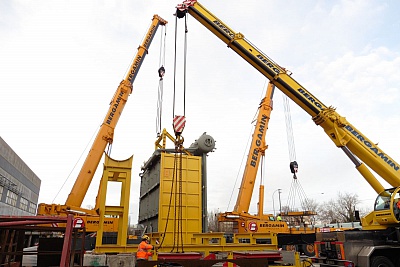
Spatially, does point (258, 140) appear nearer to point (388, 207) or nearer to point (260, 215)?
point (260, 215)

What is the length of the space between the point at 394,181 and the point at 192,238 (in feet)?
24.5

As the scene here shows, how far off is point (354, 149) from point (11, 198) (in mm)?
53323

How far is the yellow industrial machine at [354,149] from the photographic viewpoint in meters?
8.95

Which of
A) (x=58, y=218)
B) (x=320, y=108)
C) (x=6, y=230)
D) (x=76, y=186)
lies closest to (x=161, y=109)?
(x=76, y=186)

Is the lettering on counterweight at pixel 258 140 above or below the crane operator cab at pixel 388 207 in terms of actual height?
above

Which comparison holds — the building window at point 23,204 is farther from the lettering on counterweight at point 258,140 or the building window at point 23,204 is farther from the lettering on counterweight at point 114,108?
the lettering on counterweight at point 258,140

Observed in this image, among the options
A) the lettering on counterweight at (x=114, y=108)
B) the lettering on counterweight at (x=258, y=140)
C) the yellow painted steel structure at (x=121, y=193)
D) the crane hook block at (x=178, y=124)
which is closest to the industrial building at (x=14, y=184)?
the lettering on counterweight at (x=114, y=108)

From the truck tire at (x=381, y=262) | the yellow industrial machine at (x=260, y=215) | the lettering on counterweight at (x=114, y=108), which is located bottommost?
the truck tire at (x=381, y=262)

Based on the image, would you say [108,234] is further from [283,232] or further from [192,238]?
[283,232]

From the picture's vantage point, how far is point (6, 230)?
5.23 m

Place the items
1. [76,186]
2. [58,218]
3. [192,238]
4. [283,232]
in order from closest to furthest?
[58,218], [192,238], [76,186], [283,232]

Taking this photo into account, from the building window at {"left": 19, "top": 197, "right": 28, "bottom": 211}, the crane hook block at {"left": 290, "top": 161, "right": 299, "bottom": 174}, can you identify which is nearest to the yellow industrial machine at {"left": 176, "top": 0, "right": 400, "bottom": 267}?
the crane hook block at {"left": 290, "top": 161, "right": 299, "bottom": 174}

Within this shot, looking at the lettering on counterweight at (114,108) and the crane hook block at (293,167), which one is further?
the crane hook block at (293,167)

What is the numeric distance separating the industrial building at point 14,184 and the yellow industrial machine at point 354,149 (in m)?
42.2
